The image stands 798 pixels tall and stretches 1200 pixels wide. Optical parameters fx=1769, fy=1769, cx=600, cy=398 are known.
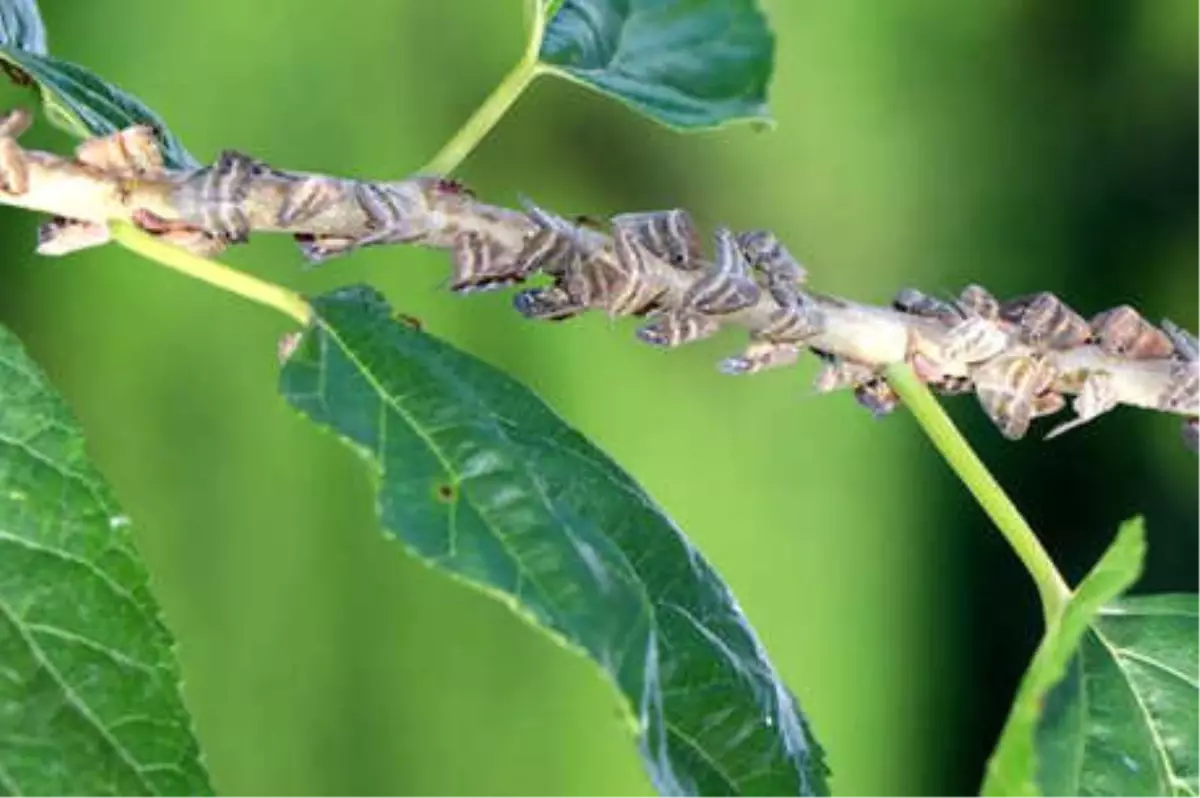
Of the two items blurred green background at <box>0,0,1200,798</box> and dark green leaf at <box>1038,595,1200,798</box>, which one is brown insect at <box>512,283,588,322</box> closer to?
dark green leaf at <box>1038,595,1200,798</box>

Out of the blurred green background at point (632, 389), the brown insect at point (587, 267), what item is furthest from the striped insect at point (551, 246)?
the blurred green background at point (632, 389)

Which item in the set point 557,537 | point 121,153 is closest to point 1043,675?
point 557,537

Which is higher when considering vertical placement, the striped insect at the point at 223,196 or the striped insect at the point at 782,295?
the striped insect at the point at 223,196

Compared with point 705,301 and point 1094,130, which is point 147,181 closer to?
point 705,301

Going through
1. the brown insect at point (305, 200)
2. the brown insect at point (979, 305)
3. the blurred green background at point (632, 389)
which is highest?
the brown insect at point (305, 200)

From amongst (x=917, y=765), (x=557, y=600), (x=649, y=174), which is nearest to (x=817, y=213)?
(x=649, y=174)

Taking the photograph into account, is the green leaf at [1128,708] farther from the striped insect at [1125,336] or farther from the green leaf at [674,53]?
the green leaf at [674,53]

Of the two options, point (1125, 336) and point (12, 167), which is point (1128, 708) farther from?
point (12, 167)
